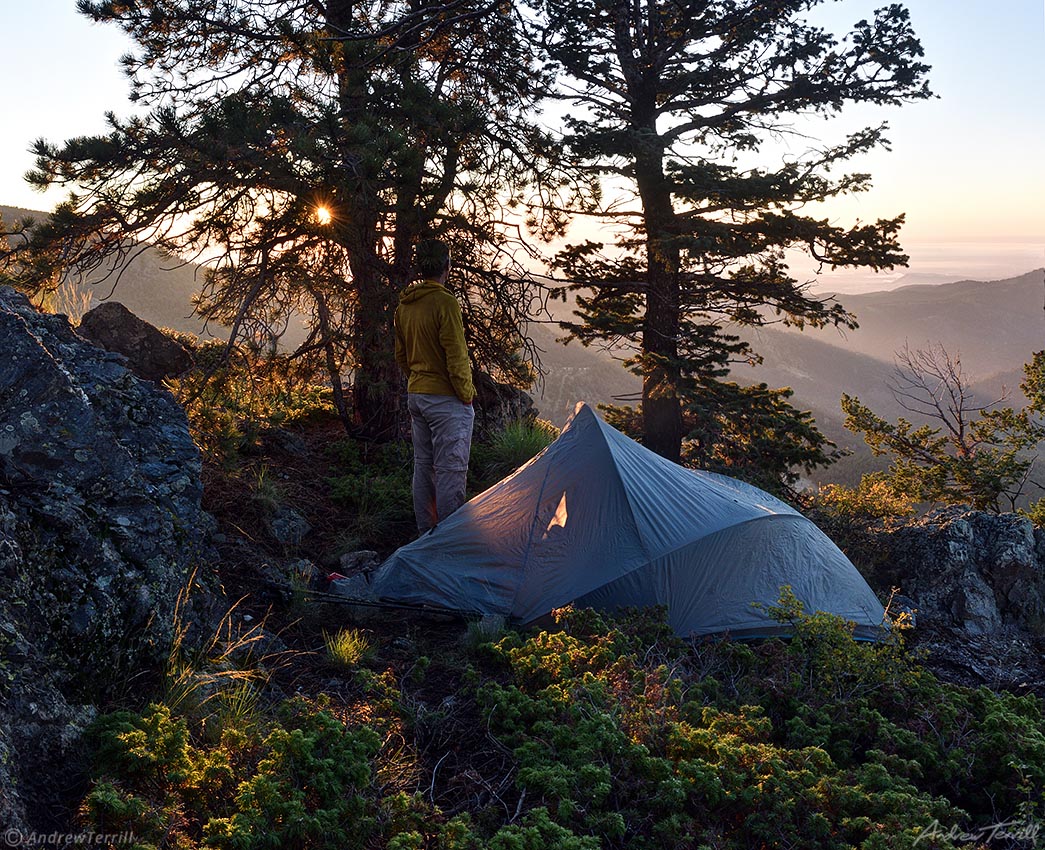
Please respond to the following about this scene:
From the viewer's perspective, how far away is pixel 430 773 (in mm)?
3533

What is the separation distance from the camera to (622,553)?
5.71 meters

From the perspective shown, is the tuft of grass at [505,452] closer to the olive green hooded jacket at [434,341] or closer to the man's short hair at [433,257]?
the olive green hooded jacket at [434,341]

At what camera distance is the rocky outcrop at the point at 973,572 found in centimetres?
724

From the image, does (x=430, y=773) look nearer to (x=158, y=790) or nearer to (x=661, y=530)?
(x=158, y=790)

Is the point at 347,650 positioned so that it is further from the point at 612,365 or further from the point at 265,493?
the point at 612,365

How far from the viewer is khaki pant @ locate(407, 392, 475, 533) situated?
268 inches

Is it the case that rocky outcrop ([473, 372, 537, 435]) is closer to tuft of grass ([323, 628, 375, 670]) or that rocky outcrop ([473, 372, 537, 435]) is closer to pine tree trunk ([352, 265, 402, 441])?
pine tree trunk ([352, 265, 402, 441])

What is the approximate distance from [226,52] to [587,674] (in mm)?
8143

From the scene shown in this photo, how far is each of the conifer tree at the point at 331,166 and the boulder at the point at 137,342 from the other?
2.33ft

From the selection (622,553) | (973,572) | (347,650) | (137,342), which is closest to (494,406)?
(137,342)

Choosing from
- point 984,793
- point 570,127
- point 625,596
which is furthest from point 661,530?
point 570,127

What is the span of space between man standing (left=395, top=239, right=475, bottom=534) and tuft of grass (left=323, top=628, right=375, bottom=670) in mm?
2194

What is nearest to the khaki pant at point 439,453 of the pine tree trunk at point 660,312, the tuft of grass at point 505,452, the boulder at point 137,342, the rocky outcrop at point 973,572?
the tuft of grass at point 505,452

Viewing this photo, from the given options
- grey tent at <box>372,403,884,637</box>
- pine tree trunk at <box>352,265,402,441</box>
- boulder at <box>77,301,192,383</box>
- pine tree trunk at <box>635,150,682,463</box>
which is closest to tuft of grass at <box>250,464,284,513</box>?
grey tent at <box>372,403,884,637</box>
